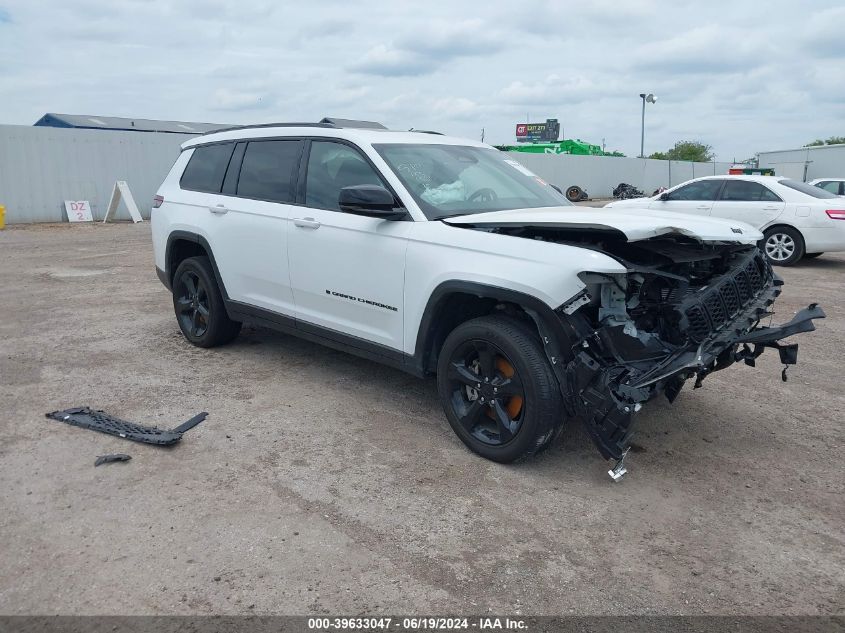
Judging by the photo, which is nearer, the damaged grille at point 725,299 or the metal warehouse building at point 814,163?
the damaged grille at point 725,299

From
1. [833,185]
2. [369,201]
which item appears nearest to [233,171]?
[369,201]

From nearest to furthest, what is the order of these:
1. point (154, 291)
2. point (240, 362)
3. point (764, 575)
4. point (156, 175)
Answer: point (764, 575)
point (240, 362)
point (154, 291)
point (156, 175)

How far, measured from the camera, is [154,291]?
30.4 feet

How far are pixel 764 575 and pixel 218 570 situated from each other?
2.32m

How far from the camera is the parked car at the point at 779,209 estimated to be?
11.0 m

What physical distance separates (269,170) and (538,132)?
57672mm

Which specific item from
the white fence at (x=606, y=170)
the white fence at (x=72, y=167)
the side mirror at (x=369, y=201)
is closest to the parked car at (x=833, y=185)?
the side mirror at (x=369, y=201)

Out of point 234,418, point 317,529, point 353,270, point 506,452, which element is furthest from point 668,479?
point 234,418

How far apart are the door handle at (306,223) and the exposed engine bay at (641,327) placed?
57.8 inches

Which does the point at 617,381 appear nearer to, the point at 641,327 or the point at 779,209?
the point at 641,327

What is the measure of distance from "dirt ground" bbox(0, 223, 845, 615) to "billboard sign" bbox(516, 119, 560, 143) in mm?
50453

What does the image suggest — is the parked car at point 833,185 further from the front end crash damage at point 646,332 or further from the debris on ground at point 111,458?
the debris on ground at point 111,458

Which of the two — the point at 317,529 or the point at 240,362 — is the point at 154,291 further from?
the point at 317,529

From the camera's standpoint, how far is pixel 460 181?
15.9ft
